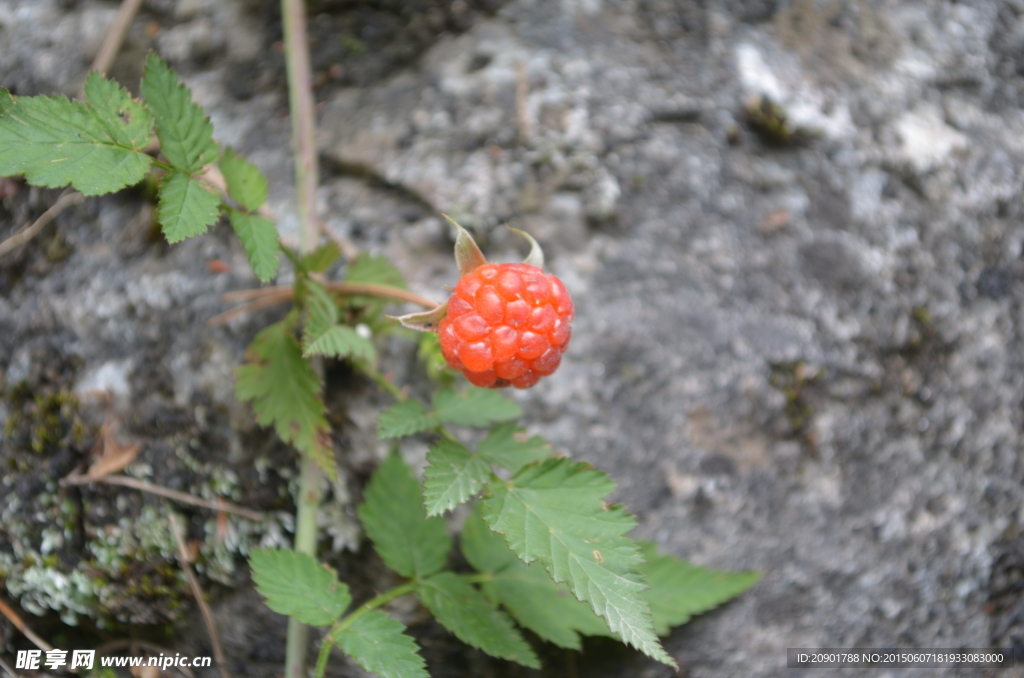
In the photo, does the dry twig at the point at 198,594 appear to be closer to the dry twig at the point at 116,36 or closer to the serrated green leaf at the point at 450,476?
the serrated green leaf at the point at 450,476

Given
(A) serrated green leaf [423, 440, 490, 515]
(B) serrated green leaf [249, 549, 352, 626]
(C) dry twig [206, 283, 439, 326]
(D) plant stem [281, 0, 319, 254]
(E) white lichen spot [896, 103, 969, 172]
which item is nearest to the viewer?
(A) serrated green leaf [423, 440, 490, 515]

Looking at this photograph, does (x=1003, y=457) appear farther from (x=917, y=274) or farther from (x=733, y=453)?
(x=733, y=453)

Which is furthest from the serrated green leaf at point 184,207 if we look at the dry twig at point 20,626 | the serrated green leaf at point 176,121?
the dry twig at point 20,626

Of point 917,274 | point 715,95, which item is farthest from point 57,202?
point 917,274

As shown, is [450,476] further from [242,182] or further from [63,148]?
[63,148]

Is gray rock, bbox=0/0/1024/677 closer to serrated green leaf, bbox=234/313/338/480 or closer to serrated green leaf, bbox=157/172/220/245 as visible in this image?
serrated green leaf, bbox=234/313/338/480

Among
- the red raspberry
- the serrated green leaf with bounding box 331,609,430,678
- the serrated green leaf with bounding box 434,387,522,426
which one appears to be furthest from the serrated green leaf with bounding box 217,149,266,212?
the serrated green leaf with bounding box 331,609,430,678

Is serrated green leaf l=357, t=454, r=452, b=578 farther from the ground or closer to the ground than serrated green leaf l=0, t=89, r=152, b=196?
closer to the ground
